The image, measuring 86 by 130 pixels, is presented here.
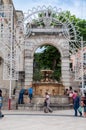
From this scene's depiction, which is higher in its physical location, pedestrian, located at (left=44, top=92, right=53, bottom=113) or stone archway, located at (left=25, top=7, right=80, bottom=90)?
stone archway, located at (left=25, top=7, right=80, bottom=90)

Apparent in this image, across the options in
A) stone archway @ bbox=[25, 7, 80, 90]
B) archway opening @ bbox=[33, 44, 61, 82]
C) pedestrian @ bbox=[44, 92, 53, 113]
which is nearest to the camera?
pedestrian @ bbox=[44, 92, 53, 113]

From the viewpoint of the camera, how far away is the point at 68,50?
104 feet

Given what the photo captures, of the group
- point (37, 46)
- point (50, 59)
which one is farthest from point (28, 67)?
point (50, 59)

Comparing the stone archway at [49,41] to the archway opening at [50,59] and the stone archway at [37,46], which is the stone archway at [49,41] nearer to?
the stone archway at [37,46]

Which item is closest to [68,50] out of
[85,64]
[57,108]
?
[85,64]

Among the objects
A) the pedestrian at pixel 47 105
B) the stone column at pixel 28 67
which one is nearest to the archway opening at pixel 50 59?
the stone column at pixel 28 67

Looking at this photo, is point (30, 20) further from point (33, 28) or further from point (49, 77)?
point (49, 77)

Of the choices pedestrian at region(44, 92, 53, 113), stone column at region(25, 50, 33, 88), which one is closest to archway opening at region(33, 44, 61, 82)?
stone column at region(25, 50, 33, 88)

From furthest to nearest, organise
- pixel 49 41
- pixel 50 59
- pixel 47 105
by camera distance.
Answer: pixel 50 59 → pixel 49 41 → pixel 47 105

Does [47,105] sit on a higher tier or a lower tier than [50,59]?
lower

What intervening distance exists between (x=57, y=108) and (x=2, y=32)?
9.01m

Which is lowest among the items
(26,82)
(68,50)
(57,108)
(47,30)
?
(57,108)

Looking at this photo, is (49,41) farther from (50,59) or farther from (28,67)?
(50,59)

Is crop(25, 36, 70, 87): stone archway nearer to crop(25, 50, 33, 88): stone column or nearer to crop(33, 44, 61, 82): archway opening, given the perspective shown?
crop(25, 50, 33, 88): stone column
